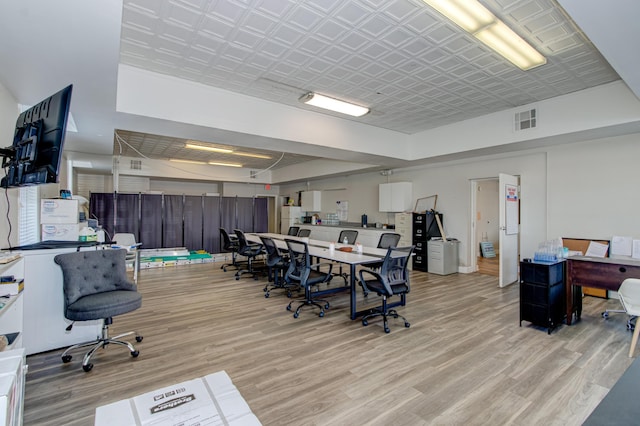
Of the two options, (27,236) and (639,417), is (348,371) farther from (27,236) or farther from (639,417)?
(27,236)

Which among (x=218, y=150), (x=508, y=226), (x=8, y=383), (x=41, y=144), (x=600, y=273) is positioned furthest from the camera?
(x=218, y=150)

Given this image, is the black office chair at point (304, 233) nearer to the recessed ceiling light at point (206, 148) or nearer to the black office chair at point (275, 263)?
the black office chair at point (275, 263)

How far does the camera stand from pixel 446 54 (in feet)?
11.1

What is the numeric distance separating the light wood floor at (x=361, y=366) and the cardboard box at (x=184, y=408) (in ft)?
3.51

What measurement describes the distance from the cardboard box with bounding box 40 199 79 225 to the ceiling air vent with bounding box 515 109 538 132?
6549 millimetres

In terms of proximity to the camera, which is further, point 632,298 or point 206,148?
point 206,148

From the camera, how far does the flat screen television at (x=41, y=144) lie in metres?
1.91

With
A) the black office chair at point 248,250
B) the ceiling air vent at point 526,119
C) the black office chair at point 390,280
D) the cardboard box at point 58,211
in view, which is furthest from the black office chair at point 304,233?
the ceiling air vent at point 526,119

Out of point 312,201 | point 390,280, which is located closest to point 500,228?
point 390,280

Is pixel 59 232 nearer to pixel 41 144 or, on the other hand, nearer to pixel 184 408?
pixel 41 144

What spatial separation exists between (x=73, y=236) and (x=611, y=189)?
7752 millimetres

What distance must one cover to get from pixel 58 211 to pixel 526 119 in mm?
6743

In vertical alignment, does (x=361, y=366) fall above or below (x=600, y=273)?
below

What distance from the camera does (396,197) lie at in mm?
7625
